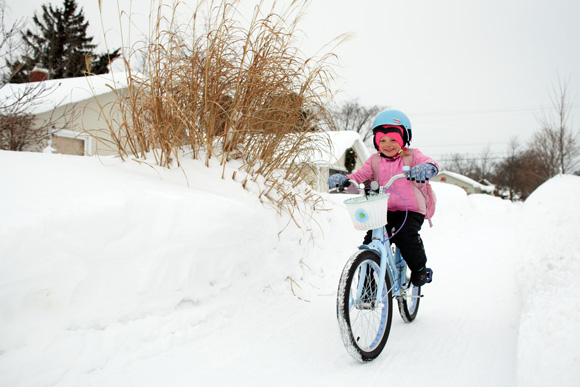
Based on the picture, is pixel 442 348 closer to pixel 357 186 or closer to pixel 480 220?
pixel 357 186

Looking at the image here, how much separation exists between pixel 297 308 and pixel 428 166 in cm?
187

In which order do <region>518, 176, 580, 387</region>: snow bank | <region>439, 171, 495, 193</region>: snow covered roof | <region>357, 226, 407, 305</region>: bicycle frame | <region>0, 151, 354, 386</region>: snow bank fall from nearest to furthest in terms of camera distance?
<region>518, 176, 580, 387</region>: snow bank < <region>0, 151, 354, 386</region>: snow bank < <region>357, 226, 407, 305</region>: bicycle frame < <region>439, 171, 495, 193</region>: snow covered roof

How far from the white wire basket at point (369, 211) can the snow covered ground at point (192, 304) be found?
895 mm

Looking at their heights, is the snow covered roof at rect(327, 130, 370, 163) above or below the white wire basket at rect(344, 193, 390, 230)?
above

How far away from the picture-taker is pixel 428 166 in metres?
2.27

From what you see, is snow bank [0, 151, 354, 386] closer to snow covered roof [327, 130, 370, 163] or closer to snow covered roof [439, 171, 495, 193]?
snow covered roof [327, 130, 370, 163]

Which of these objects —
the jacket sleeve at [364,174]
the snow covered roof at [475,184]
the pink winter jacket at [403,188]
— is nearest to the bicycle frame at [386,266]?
the pink winter jacket at [403,188]

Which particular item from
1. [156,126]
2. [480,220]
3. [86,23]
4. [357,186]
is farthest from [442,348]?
[86,23]

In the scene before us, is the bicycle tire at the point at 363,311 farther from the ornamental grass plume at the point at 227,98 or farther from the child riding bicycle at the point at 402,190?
the ornamental grass plume at the point at 227,98

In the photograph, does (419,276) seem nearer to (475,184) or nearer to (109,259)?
(109,259)

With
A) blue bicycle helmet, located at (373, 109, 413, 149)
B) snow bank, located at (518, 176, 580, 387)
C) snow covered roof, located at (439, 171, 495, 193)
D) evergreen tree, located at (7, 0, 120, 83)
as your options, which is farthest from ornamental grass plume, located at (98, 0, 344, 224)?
snow covered roof, located at (439, 171, 495, 193)

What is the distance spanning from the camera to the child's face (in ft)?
9.16

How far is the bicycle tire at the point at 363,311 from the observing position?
213 centimetres

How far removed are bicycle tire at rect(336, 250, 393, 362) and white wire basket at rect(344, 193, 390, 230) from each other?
191mm
